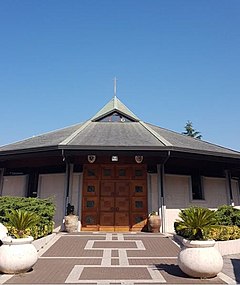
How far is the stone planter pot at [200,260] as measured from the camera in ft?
17.4

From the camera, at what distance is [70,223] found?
37.6 feet

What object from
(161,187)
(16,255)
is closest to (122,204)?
(161,187)

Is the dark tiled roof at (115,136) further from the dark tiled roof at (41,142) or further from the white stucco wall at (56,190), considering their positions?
the white stucco wall at (56,190)

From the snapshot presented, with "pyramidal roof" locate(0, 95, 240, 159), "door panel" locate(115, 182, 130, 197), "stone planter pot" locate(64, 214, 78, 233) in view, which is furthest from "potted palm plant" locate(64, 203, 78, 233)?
"pyramidal roof" locate(0, 95, 240, 159)

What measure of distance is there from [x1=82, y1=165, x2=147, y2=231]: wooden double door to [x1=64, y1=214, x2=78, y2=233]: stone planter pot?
693 millimetres

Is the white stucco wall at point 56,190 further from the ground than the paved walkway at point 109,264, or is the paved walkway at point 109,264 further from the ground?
the white stucco wall at point 56,190

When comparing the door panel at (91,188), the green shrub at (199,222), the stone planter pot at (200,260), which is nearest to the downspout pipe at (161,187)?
the door panel at (91,188)

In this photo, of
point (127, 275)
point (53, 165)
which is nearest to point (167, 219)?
point (53, 165)

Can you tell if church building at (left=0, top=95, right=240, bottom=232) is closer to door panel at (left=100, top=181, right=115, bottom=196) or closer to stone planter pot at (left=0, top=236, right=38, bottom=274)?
door panel at (left=100, top=181, right=115, bottom=196)

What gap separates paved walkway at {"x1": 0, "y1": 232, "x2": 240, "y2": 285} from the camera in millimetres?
5199

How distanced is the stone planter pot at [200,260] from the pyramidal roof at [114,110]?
12.4m

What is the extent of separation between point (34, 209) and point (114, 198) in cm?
438

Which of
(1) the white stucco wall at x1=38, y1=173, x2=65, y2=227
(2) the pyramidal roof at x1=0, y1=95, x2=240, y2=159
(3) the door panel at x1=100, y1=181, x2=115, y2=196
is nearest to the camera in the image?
(2) the pyramidal roof at x1=0, y1=95, x2=240, y2=159

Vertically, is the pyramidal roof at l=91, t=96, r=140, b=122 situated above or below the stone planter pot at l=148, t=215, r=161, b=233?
above
